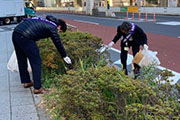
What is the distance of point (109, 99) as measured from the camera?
2.78 m

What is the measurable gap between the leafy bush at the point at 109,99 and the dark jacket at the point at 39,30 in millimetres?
1232

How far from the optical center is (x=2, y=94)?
458 cm

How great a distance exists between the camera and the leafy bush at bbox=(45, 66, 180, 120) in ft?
7.84

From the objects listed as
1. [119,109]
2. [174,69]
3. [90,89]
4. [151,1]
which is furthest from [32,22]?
[151,1]

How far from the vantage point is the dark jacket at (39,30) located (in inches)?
158

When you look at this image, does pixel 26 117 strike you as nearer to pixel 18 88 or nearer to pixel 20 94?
pixel 20 94

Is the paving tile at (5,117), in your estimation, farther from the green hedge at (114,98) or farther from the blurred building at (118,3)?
the blurred building at (118,3)

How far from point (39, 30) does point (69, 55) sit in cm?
95

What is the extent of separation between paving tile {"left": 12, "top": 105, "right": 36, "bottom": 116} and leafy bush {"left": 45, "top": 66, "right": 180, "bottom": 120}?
1.02m

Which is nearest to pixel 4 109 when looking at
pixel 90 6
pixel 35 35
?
pixel 35 35

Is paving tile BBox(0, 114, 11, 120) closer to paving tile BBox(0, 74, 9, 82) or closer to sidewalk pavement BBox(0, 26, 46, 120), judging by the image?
sidewalk pavement BBox(0, 26, 46, 120)

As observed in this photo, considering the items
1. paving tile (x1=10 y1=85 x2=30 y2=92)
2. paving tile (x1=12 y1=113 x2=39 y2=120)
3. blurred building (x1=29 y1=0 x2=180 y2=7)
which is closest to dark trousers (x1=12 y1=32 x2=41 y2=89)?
paving tile (x1=10 y1=85 x2=30 y2=92)

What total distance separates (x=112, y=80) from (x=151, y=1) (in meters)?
35.5

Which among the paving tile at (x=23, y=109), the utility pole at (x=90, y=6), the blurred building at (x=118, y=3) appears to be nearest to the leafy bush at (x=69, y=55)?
the paving tile at (x=23, y=109)
